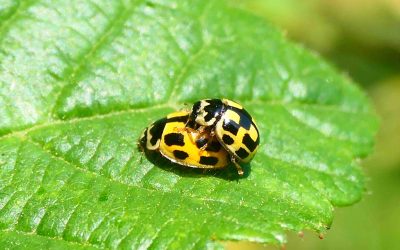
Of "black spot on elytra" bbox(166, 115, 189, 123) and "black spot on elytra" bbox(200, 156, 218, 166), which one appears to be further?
"black spot on elytra" bbox(166, 115, 189, 123)

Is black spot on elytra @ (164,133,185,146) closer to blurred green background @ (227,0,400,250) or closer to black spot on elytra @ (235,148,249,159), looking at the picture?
black spot on elytra @ (235,148,249,159)

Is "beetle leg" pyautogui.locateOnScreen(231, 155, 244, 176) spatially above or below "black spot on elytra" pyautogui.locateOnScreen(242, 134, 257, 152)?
below

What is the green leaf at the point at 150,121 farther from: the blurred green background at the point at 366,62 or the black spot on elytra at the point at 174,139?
the blurred green background at the point at 366,62

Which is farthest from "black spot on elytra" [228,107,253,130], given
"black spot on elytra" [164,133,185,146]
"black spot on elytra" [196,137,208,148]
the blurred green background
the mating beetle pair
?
the blurred green background

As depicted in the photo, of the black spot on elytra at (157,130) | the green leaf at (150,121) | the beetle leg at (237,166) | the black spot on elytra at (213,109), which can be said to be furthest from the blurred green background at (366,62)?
the beetle leg at (237,166)

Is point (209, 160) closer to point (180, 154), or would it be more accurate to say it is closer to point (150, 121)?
point (180, 154)

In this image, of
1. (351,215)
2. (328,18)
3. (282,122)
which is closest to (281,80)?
(282,122)

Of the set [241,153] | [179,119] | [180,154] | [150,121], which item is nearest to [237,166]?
[241,153]
